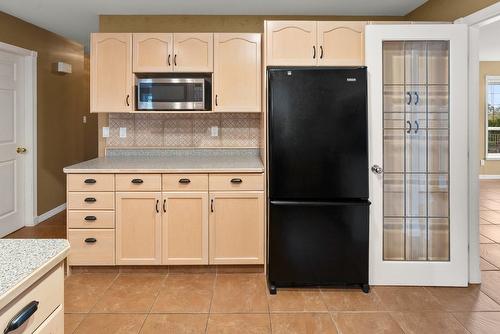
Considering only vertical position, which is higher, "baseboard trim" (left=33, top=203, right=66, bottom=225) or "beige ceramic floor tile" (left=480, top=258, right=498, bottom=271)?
"baseboard trim" (left=33, top=203, right=66, bottom=225)

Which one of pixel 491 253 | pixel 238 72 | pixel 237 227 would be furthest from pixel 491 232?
pixel 238 72

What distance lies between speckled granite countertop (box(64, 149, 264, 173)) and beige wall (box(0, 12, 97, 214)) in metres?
1.59

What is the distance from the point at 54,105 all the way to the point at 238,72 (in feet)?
9.85

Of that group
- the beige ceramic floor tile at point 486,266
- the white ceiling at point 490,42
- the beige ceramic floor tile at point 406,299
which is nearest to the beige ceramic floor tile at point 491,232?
the beige ceramic floor tile at point 486,266

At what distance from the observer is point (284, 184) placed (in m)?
2.82

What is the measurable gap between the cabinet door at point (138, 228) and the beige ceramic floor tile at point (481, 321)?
7.26 ft

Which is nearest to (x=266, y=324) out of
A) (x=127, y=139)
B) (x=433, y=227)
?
(x=433, y=227)

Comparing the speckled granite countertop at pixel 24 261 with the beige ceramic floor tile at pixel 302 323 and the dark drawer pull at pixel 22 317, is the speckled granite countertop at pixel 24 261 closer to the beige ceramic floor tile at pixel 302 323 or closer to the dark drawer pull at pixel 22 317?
the dark drawer pull at pixel 22 317

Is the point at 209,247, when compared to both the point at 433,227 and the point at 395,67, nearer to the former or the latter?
the point at 433,227

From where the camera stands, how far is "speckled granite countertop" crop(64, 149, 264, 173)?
10.2 feet

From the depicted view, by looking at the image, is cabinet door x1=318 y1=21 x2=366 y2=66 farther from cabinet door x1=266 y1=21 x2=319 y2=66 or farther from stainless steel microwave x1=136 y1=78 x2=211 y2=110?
stainless steel microwave x1=136 y1=78 x2=211 y2=110

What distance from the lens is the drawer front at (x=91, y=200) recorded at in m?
3.13

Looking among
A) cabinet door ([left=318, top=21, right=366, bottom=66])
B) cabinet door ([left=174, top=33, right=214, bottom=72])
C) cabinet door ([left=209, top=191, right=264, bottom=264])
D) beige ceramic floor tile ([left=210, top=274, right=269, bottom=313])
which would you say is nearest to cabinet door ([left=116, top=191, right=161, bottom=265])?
cabinet door ([left=209, top=191, right=264, bottom=264])

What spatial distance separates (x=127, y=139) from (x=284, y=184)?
1.93m
